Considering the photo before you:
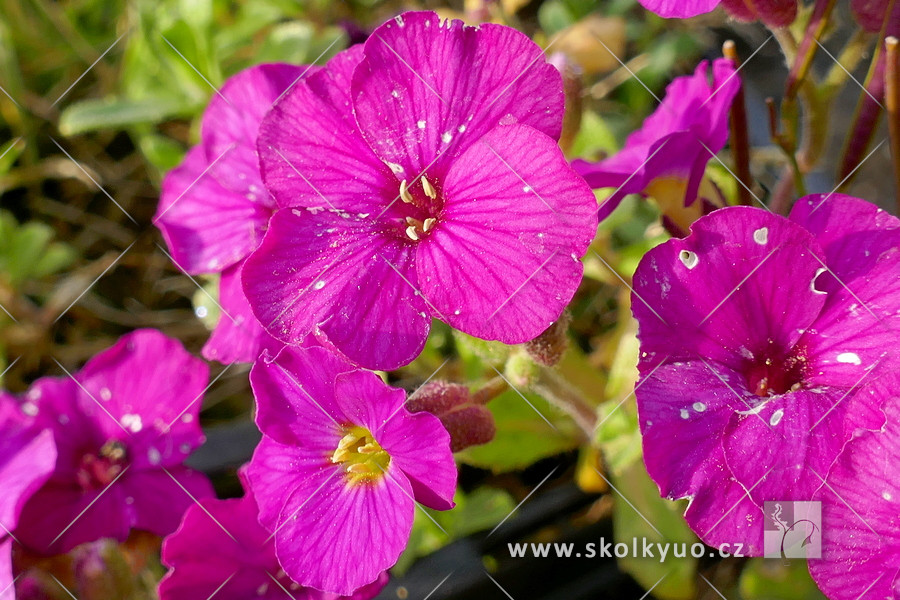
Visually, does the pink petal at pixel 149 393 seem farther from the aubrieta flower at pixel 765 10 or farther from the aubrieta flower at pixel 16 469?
the aubrieta flower at pixel 765 10

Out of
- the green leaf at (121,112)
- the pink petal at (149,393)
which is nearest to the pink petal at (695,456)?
the pink petal at (149,393)

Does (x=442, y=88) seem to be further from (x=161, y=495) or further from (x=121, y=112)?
(x=121, y=112)

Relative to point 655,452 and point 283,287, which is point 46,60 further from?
point 655,452

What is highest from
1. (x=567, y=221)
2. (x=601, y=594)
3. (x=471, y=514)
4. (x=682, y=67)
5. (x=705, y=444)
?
(x=567, y=221)

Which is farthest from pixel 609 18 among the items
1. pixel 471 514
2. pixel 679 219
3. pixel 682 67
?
pixel 471 514

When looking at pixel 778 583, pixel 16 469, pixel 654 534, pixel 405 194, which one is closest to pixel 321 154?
pixel 405 194
